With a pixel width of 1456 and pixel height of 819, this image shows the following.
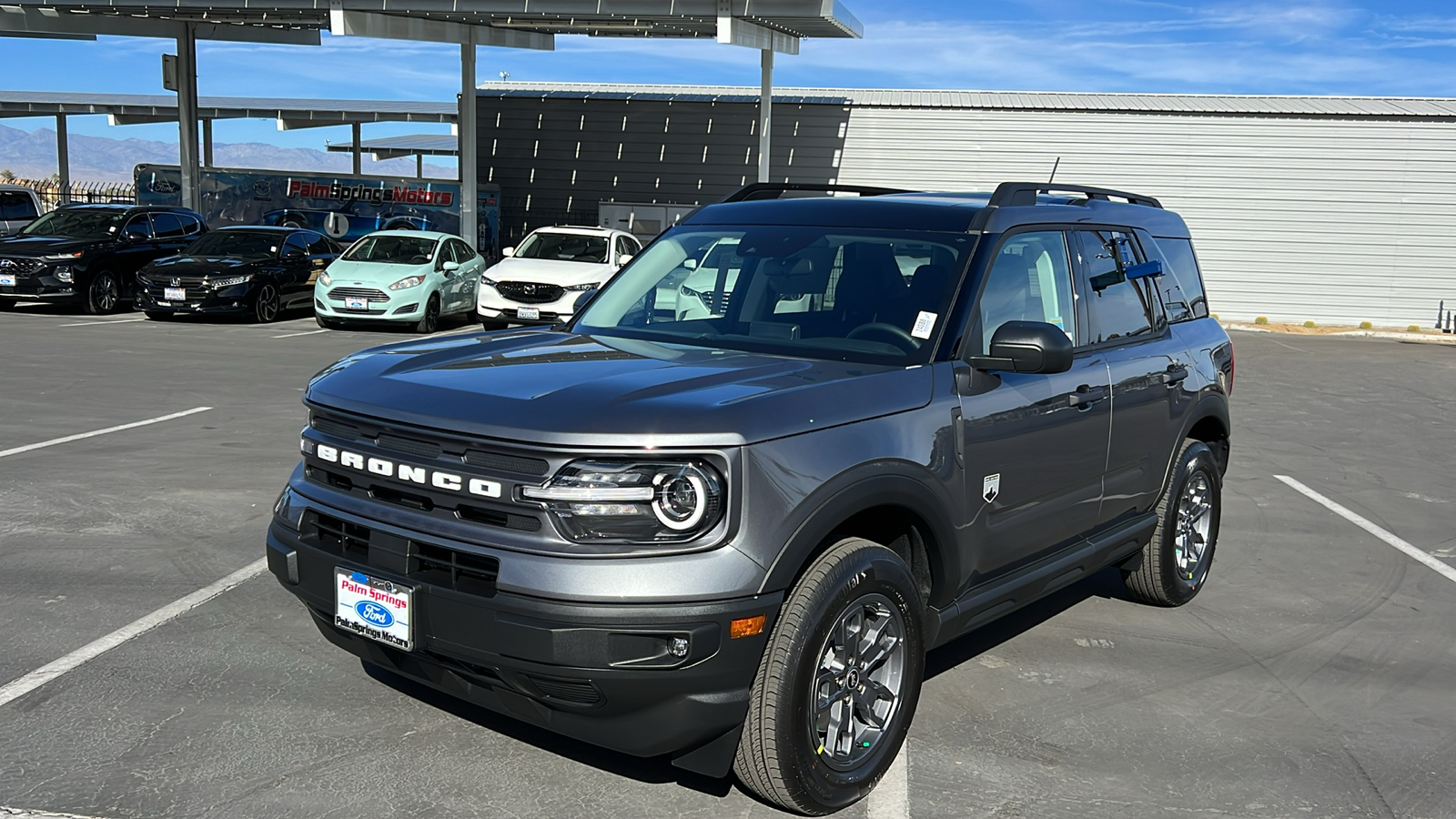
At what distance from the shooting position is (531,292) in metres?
17.7

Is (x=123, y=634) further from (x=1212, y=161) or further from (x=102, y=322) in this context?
(x=1212, y=161)

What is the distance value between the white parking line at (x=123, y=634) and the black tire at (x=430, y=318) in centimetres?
1292

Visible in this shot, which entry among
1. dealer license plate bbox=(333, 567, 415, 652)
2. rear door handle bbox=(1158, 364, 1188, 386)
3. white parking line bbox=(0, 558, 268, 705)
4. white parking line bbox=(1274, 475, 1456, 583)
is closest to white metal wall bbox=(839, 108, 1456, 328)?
white parking line bbox=(1274, 475, 1456, 583)

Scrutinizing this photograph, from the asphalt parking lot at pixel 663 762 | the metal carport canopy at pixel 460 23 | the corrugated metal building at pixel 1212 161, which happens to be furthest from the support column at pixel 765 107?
the asphalt parking lot at pixel 663 762

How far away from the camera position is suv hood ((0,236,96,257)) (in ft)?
63.6

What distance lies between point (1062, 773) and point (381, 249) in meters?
17.3

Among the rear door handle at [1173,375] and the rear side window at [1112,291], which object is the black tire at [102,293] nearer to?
the rear side window at [1112,291]

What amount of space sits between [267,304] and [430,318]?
274cm

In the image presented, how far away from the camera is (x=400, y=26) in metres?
24.7

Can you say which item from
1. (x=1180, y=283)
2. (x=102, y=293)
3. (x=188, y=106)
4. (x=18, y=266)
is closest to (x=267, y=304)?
(x=102, y=293)

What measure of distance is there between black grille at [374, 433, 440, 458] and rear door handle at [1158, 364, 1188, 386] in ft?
11.0

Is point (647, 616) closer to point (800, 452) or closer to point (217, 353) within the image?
point (800, 452)

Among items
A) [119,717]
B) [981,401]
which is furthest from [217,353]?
[981,401]

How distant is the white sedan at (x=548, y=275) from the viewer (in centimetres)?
1756
